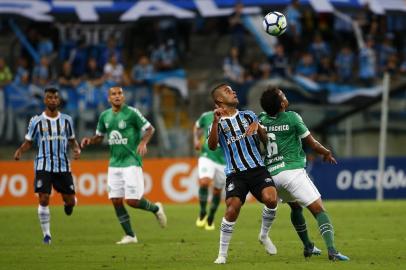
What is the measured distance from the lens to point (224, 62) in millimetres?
32656

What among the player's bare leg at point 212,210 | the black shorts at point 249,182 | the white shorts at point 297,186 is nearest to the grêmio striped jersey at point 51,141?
the player's bare leg at point 212,210

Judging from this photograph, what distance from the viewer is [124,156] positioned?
1691 centimetres

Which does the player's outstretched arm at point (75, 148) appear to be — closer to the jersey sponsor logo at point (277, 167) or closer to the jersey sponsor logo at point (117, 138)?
the jersey sponsor logo at point (117, 138)

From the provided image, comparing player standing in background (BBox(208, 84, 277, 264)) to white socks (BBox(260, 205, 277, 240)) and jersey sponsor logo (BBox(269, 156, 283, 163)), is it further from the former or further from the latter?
white socks (BBox(260, 205, 277, 240))

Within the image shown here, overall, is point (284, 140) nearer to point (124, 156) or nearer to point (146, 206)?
point (124, 156)

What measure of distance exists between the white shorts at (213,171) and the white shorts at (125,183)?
3.64m

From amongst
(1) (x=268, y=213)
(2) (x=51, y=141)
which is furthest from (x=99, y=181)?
(1) (x=268, y=213)

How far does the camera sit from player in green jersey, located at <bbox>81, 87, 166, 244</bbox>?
16844 millimetres

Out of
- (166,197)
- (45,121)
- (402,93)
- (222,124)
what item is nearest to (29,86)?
(166,197)

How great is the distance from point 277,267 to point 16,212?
13860 millimetres

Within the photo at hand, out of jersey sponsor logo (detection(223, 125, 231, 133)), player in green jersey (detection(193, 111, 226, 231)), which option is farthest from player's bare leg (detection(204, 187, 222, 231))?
jersey sponsor logo (detection(223, 125, 231, 133))

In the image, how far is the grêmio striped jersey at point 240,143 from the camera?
13000 mm

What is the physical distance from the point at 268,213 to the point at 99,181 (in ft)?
52.2

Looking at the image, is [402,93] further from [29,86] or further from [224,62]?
[29,86]
